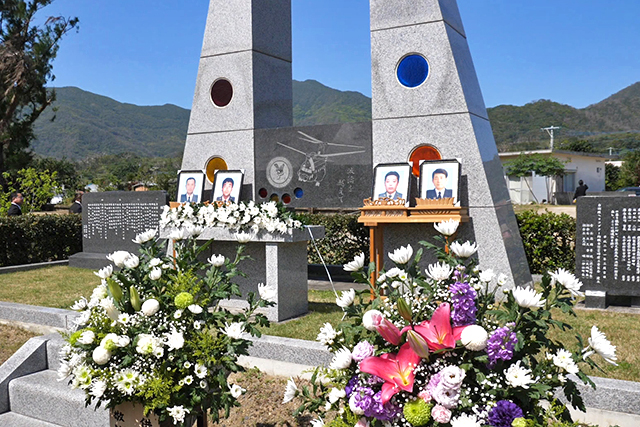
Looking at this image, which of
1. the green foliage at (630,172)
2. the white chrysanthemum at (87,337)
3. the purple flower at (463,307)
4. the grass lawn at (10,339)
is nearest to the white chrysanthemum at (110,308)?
the white chrysanthemum at (87,337)

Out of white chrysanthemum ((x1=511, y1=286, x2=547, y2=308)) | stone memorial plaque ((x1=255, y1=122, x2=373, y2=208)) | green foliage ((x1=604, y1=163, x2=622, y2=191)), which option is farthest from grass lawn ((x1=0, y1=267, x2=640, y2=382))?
green foliage ((x1=604, y1=163, x2=622, y2=191))

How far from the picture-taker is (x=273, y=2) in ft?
30.1

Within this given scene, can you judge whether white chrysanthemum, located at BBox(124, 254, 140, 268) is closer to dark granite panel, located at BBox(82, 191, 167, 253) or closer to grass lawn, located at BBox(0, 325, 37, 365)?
grass lawn, located at BBox(0, 325, 37, 365)

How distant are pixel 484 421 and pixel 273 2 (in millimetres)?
8515

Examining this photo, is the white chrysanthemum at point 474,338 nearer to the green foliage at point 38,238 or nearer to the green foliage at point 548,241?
the green foliage at point 548,241

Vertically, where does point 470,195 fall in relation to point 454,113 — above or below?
below

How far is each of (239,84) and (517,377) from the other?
771cm

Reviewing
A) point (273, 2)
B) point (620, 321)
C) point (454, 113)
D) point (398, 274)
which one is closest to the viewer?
point (398, 274)

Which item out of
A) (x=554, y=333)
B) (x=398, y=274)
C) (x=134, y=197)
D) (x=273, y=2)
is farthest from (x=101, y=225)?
(x=398, y=274)

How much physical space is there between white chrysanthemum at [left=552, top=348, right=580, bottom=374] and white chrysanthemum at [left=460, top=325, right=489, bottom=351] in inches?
12.8

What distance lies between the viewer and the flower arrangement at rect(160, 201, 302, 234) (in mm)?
6266

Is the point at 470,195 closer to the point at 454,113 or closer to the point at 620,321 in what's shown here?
the point at 454,113

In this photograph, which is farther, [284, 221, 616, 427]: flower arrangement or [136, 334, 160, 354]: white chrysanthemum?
[136, 334, 160, 354]: white chrysanthemum

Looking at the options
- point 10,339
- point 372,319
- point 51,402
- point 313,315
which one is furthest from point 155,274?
point 10,339
